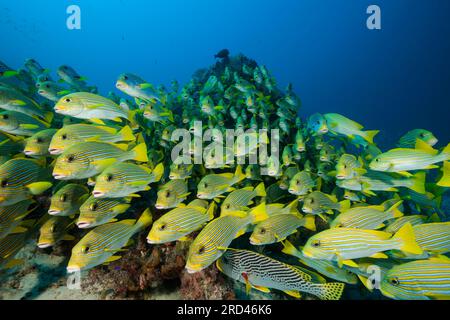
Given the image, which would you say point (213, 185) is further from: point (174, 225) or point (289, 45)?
point (289, 45)

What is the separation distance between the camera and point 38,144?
3.34 m

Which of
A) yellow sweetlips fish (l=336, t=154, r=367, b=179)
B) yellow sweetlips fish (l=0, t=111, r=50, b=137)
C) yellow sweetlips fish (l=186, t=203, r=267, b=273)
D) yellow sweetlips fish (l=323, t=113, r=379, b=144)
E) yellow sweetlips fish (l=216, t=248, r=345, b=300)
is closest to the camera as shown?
yellow sweetlips fish (l=186, t=203, r=267, b=273)

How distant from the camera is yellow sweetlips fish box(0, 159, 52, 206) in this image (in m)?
2.82

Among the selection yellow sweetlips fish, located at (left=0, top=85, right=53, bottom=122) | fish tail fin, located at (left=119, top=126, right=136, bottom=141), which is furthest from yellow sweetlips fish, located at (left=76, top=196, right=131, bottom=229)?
yellow sweetlips fish, located at (left=0, top=85, right=53, bottom=122)

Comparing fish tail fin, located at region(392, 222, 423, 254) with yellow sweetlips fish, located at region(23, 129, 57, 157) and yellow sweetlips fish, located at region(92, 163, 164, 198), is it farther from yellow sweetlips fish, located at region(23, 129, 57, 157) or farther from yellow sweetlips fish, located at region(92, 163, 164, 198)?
yellow sweetlips fish, located at region(23, 129, 57, 157)

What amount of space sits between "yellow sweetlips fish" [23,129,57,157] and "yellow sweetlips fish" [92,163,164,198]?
1.28 metres

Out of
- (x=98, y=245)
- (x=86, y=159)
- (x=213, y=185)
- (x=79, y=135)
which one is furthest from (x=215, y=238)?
(x=79, y=135)

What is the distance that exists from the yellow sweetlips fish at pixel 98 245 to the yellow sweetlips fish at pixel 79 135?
1179mm

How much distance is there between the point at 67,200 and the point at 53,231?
44 cm

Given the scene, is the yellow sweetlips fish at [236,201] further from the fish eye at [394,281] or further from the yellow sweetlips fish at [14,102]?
the yellow sweetlips fish at [14,102]

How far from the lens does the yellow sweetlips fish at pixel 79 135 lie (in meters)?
3.01

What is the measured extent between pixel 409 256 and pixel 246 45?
573 ft
